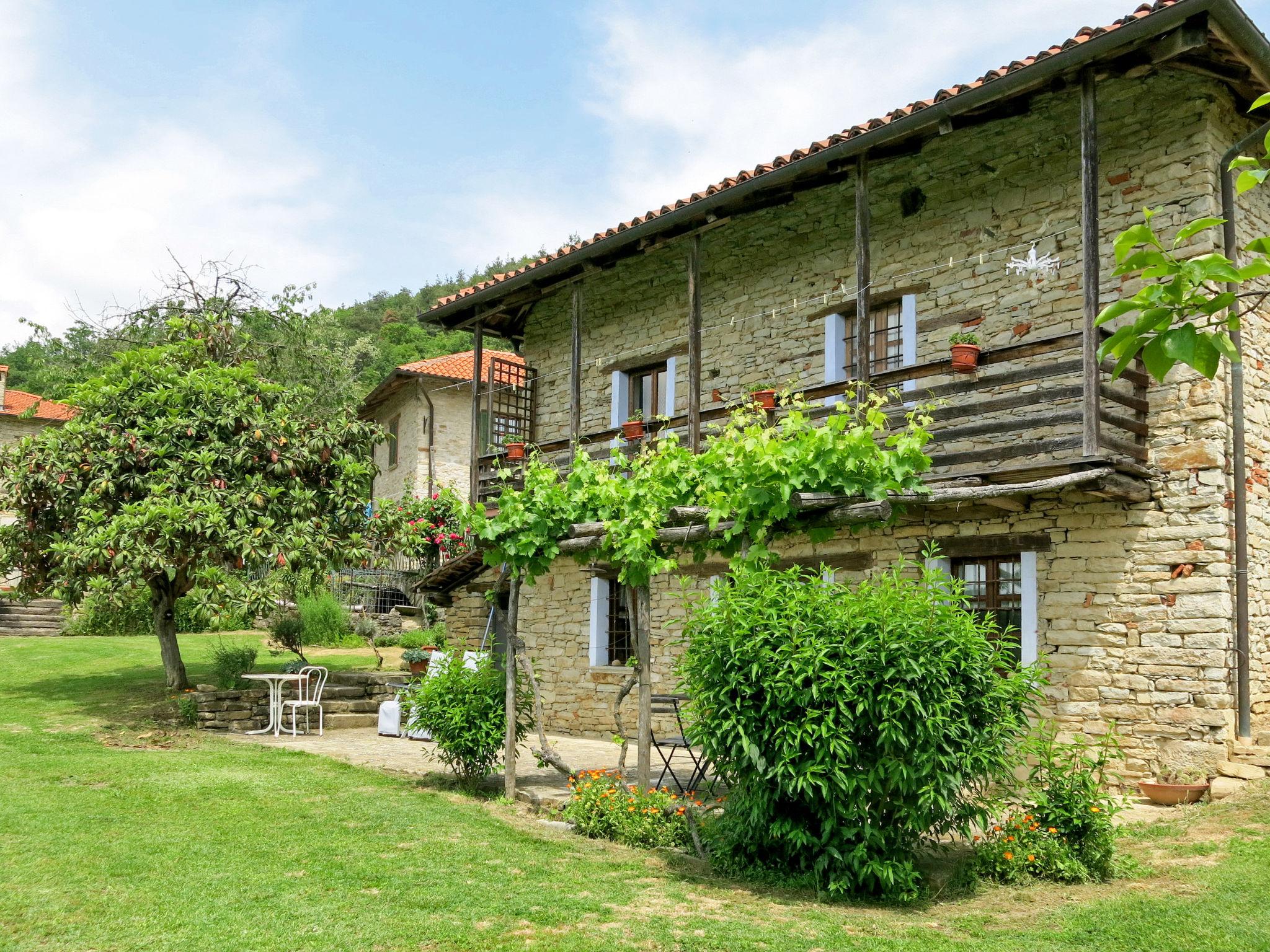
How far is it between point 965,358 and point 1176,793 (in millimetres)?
3958

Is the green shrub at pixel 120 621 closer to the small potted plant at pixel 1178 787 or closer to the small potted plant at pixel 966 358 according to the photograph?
the small potted plant at pixel 966 358

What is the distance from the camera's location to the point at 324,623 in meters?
22.1

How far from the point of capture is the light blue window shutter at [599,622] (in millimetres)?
13648

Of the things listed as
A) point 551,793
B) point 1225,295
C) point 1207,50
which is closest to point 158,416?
point 551,793

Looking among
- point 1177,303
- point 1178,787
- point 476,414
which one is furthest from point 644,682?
point 476,414

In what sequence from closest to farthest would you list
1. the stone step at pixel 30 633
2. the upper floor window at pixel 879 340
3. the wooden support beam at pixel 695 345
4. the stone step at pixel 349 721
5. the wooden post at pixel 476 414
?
1. the wooden support beam at pixel 695 345
2. the upper floor window at pixel 879 340
3. the stone step at pixel 349 721
4. the wooden post at pixel 476 414
5. the stone step at pixel 30 633

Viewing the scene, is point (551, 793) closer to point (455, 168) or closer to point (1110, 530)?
point (1110, 530)

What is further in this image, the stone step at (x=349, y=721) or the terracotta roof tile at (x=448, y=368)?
the terracotta roof tile at (x=448, y=368)

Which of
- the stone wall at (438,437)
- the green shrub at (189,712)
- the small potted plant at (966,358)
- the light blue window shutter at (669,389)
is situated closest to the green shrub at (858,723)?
the small potted plant at (966,358)

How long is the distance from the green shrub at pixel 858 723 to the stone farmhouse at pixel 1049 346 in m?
0.97

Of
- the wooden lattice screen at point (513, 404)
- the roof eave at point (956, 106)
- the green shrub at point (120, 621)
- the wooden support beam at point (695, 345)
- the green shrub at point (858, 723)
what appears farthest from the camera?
the green shrub at point (120, 621)

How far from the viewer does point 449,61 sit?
426 inches

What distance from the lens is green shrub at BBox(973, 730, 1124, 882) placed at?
19.2 ft

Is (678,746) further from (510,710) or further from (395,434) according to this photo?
(395,434)
